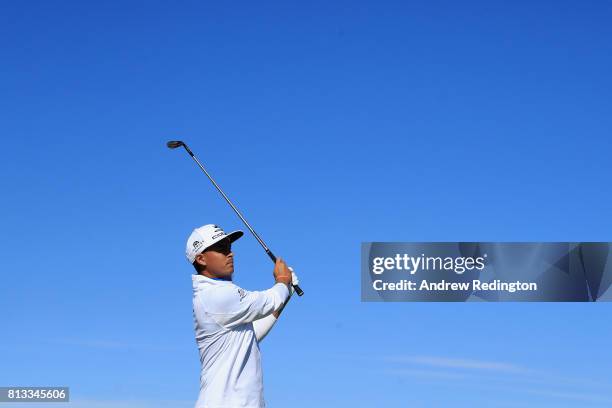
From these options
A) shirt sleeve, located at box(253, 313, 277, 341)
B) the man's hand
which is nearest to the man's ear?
the man's hand

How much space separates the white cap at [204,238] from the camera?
10.9m

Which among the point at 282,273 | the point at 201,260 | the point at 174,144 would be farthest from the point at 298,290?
the point at 174,144

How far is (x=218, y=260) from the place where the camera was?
1099 centimetres

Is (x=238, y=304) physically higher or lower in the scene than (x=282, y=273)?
lower

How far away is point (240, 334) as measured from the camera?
10906 mm

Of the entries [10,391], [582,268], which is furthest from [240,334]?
[582,268]

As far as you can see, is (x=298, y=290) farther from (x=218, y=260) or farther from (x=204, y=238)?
(x=204, y=238)

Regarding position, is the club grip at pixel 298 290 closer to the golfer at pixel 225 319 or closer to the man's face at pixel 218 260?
the golfer at pixel 225 319

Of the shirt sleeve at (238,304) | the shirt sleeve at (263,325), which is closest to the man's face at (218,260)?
the shirt sleeve at (238,304)

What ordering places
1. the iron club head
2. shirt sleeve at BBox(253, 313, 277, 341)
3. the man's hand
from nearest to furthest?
the man's hand → shirt sleeve at BBox(253, 313, 277, 341) → the iron club head

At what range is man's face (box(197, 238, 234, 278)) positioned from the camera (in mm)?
10984

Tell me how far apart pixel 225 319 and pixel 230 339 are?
0.82ft

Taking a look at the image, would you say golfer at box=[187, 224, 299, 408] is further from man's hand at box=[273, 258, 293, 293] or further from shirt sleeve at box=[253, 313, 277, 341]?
shirt sleeve at box=[253, 313, 277, 341]

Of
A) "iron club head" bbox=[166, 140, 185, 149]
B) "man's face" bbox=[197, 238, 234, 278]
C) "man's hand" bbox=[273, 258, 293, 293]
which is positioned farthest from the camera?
"iron club head" bbox=[166, 140, 185, 149]
